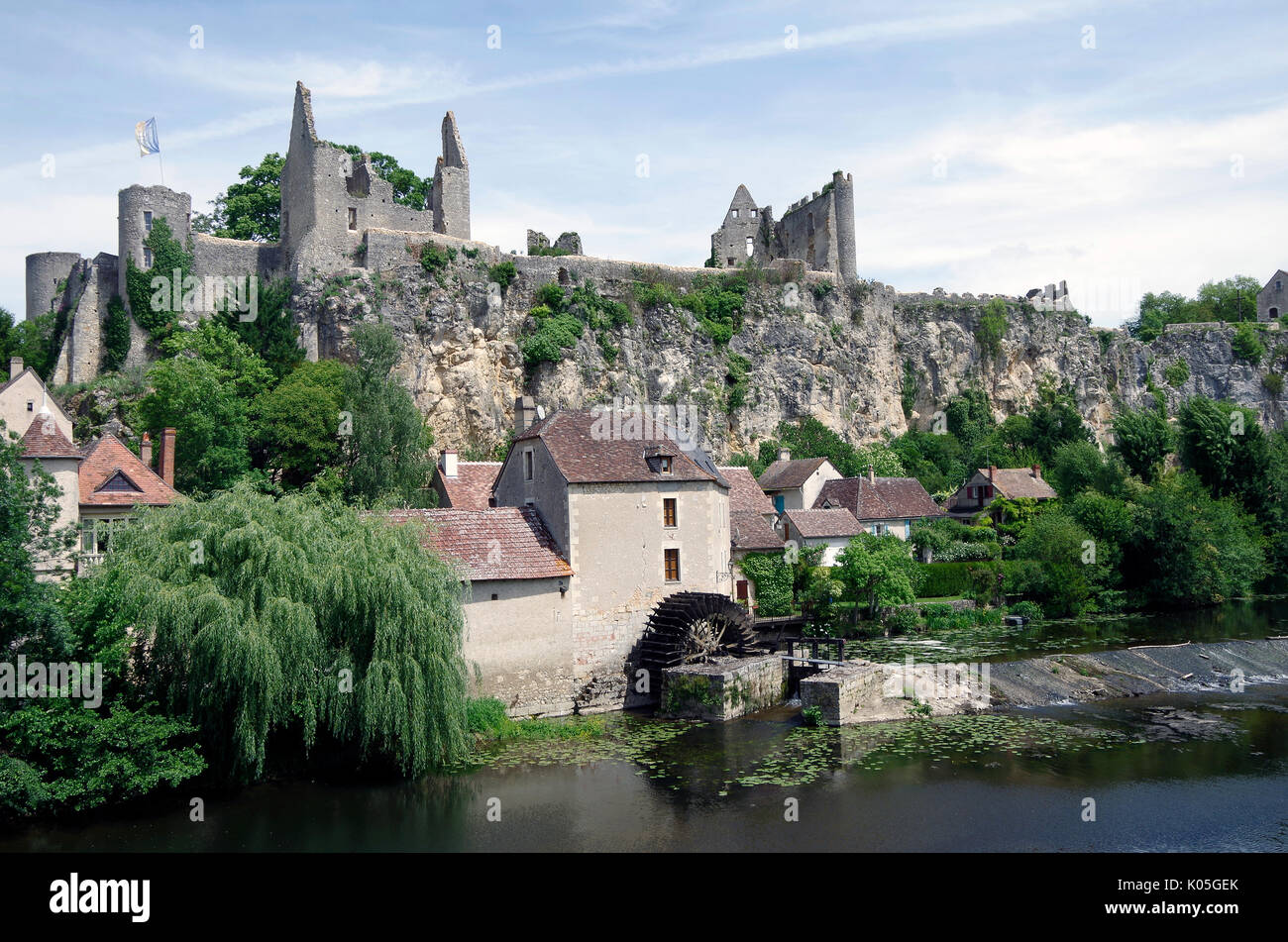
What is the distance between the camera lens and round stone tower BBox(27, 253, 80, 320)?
149 ft

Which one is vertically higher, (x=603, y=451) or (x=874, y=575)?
(x=603, y=451)

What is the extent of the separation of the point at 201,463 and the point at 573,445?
1481 cm

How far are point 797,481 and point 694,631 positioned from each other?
2277 centimetres

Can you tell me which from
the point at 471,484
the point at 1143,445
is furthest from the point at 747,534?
the point at 1143,445

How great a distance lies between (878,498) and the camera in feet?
151

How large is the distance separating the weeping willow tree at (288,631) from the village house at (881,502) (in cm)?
2871

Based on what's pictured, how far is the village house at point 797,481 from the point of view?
46.7 m

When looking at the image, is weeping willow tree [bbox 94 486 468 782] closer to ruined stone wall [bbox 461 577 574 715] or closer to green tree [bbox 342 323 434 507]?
ruined stone wall [bbox 461 577 574 715]

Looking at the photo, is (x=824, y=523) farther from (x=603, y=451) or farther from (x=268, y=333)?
(x=268, y=333)

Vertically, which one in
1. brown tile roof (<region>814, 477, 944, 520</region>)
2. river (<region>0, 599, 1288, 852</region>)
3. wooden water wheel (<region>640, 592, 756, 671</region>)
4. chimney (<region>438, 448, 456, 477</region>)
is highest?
chimney (<region>438, 448, 456, 477</region>)

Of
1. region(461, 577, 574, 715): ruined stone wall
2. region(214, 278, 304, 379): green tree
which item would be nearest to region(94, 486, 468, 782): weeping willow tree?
region(461, 577, 574, 715): ruined stone wall

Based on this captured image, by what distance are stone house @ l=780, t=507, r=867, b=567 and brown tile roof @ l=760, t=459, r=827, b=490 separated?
16.9ft

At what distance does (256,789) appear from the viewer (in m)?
18.1
